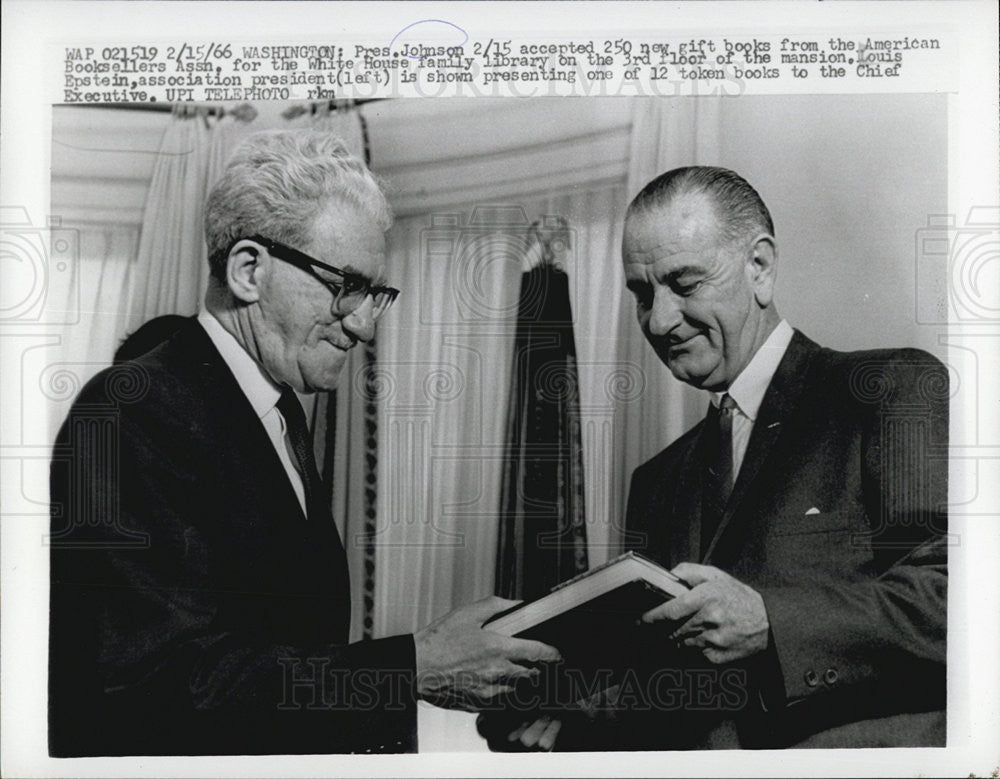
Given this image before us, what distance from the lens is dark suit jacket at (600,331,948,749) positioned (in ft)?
8.70

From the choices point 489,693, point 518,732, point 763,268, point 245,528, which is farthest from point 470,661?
point 763,268

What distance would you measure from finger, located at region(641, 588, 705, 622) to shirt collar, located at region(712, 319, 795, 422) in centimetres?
47

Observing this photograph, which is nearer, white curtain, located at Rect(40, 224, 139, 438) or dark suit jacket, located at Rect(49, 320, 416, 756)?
dark suit jacket, located at Rect(49, 320, 416, 756)

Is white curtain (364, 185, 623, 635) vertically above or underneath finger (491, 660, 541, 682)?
above

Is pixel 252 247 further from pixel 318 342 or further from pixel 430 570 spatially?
pixel 430 570

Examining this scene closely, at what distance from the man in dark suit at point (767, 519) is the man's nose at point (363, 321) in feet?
2.20

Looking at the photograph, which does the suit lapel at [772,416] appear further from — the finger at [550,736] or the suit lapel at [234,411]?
the suit lapel at [234,411]

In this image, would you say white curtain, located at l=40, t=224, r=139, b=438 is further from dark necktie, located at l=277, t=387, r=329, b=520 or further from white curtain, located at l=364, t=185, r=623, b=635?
white curtain, located at l=364, t=185, r=623, b=635

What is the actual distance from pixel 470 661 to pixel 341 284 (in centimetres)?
100

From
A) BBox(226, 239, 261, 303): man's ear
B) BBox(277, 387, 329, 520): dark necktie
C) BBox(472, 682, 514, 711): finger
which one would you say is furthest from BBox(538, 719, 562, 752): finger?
BBox(226, 239, 261, 303): man's ear

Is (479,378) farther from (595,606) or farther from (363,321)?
(595,606)

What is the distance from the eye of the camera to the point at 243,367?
268 cm

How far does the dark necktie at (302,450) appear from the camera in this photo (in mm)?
2707

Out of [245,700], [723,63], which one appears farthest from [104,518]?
[723,63]
